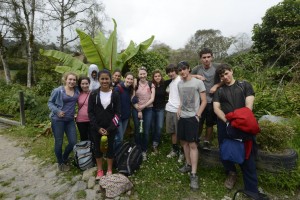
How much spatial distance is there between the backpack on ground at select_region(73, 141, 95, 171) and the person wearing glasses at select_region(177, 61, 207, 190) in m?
1.71

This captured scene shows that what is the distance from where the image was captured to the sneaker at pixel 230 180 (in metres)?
3.51

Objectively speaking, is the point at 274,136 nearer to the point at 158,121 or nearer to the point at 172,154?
the point at 172,154

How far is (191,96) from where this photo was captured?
11.6 ft

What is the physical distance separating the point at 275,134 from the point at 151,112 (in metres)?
2.10

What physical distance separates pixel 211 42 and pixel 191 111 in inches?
909

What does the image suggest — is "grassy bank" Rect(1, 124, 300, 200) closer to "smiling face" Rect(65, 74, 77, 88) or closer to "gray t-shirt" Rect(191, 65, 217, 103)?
"gray t-shirt" Rect(191, 65, 217, 103)

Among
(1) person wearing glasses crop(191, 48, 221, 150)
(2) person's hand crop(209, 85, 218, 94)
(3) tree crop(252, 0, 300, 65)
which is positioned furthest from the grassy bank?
(3) tree crop(252, 0, 300, 65)

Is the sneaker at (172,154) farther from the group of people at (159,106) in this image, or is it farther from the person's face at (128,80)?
the person's face at (128,80)

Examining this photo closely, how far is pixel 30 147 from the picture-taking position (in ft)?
19.5

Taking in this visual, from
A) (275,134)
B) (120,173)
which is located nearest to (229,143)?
(275,134)

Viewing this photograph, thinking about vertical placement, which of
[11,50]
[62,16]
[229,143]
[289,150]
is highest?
[62,16]

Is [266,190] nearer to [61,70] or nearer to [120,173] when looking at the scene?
[120,173]

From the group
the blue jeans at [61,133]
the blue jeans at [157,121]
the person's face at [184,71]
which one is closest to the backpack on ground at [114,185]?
the blue jeans at [61,133]

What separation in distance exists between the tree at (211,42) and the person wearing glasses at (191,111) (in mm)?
18234
